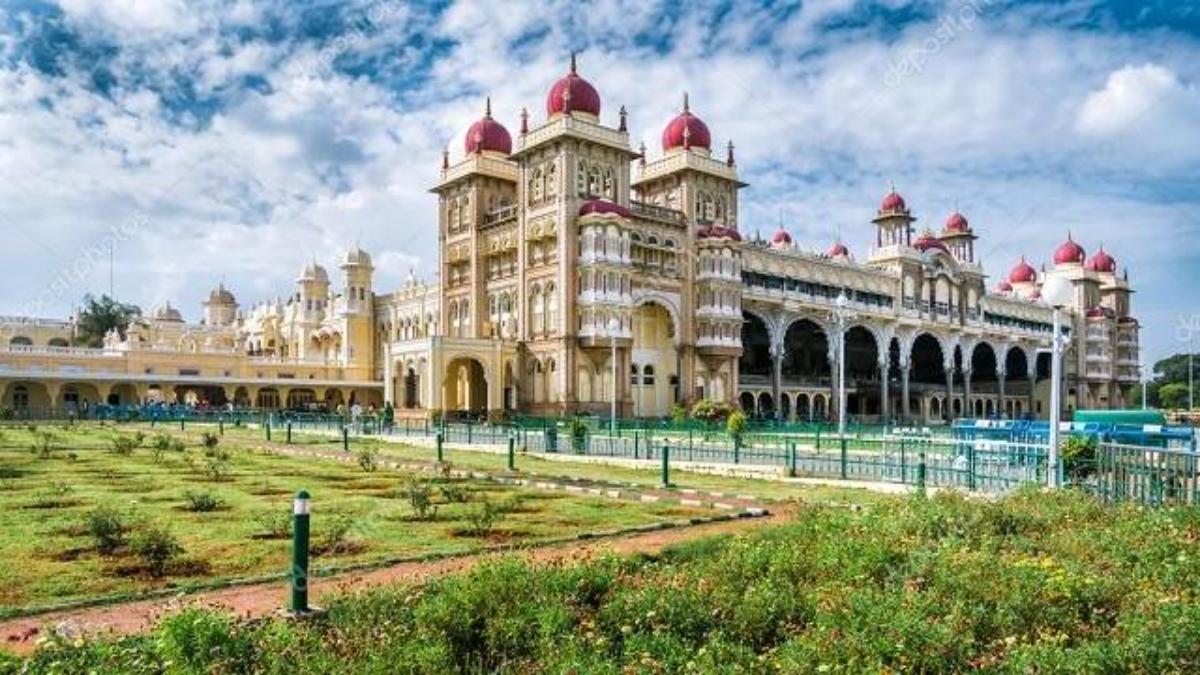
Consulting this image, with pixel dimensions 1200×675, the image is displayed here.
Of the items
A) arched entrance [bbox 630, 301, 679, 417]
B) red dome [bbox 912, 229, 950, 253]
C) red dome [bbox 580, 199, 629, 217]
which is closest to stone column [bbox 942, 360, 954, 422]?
red dome [bbox 912, 229, 950, 253]

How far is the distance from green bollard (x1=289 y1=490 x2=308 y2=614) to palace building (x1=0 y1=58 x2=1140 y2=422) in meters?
39.0

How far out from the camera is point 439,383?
1905 inches

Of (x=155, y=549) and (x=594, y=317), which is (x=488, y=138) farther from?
(x=155, y=549)

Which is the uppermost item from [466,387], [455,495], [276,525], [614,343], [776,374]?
[614,343]

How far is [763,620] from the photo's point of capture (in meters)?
6.55

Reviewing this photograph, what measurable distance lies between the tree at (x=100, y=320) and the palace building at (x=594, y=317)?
5.66 ft

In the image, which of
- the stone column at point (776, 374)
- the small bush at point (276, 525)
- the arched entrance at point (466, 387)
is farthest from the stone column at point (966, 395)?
the small bush at point (276, 525)

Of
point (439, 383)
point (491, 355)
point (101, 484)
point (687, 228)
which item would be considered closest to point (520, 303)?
point (491, 355)

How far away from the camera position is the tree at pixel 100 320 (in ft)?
264

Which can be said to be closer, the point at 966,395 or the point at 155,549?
the point at 155,549

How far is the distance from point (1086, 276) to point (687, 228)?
5294 cm

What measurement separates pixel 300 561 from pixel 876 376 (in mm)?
71689

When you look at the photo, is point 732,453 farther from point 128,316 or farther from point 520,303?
point 128,316

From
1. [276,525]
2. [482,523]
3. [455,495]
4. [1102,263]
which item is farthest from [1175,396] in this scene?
[276,525]
